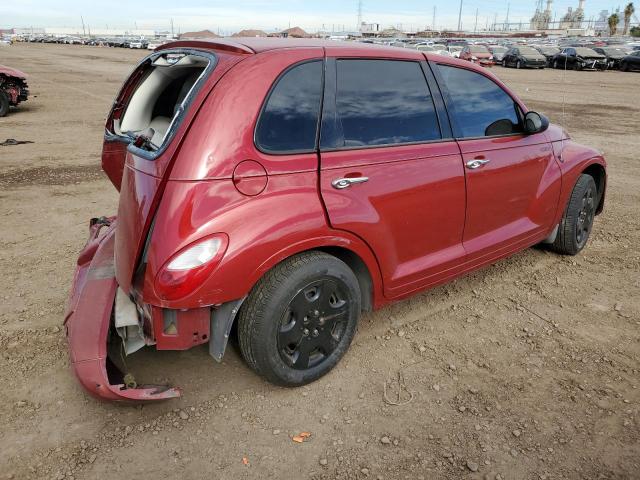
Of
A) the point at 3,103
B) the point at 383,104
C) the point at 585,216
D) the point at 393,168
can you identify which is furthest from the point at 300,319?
the point at 3,103

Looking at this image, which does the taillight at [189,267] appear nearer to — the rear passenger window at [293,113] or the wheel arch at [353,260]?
the wheel arch at [353,260]

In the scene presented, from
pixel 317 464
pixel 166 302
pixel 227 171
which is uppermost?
pixel 227 171

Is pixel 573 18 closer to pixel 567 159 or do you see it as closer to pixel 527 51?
pixel 527 51

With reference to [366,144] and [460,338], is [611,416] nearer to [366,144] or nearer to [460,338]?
[460,338]

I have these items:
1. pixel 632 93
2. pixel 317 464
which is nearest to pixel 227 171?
pixel 317 464

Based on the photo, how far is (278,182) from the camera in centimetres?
257

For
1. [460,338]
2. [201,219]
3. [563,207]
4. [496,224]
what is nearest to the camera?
[201,219]

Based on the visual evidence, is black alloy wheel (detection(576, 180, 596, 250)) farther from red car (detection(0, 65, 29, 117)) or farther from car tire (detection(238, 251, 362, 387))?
red car (detection(0, 65, 29, 117))

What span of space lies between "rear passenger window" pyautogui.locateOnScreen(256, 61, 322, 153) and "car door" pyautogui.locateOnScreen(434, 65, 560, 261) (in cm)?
→ 99

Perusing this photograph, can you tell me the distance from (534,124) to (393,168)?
1396 mm

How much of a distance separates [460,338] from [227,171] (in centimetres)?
193

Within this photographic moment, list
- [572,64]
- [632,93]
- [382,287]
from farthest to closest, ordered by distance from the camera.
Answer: [572,64] < [632,93] < [382,287]

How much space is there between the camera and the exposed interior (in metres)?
3.48

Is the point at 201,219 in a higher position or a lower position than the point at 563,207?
higher
